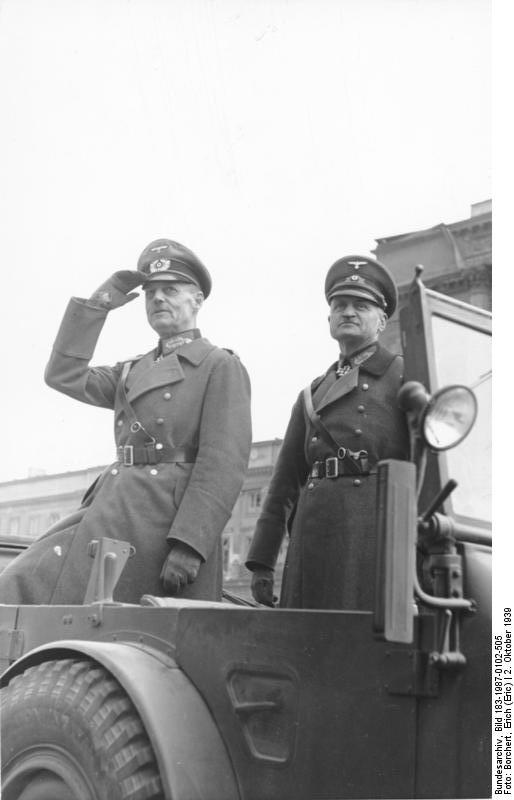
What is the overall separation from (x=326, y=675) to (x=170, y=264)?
2177 millimetres

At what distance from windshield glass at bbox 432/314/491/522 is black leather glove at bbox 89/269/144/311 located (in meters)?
1.75

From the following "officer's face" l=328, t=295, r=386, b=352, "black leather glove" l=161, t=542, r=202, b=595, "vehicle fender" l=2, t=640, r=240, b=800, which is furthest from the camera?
"officer's face" l=328, t=295, r=386, b=352

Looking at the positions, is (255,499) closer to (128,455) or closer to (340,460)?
(128,455)

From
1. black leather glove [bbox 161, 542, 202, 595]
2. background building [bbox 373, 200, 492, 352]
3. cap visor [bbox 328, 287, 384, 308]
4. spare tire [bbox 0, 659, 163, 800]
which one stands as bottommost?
spare tire [bbox 0, 659, 163, 800]

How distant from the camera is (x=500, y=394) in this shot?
265 cm

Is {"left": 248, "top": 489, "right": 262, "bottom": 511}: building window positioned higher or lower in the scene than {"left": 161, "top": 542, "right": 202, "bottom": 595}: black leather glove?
higher

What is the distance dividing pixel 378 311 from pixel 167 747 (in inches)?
79.4

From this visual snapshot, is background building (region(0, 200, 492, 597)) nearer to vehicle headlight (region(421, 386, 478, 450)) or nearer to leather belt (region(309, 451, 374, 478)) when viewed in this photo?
leather belt (region(309, 451, 374, 478))

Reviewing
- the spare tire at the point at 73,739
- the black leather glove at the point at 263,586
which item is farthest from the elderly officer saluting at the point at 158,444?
the spare tire at the point at 73,739

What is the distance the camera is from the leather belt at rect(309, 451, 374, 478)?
11.8 feet

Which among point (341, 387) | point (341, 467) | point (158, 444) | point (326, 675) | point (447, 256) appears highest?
point (447, 256)

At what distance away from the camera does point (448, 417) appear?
2.16m

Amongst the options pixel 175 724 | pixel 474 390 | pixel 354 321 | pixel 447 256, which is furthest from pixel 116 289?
pixel 447 256

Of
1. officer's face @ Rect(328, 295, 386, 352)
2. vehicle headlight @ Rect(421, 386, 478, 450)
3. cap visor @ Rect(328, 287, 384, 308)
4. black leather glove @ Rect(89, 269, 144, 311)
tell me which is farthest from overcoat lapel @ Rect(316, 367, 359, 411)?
vehicle headlight @ Rect(421, 386, 478, 450)
